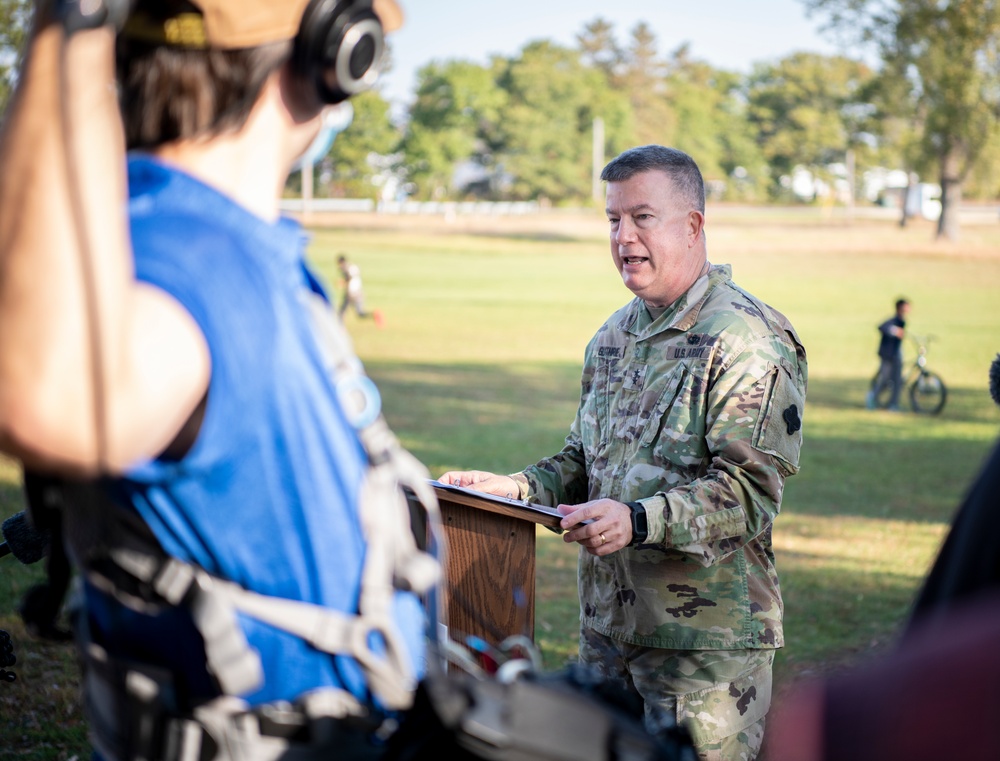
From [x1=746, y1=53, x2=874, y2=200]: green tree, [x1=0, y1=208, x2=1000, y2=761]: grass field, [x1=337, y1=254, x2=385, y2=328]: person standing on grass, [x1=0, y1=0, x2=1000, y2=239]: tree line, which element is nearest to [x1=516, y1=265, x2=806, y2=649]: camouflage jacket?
[x1=0, y1=208, x2=1000, y2=761]: grass field

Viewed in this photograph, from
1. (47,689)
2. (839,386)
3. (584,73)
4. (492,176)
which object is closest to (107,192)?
(47,689)

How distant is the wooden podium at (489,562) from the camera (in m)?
3.04

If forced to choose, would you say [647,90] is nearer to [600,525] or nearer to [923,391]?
[923,391]

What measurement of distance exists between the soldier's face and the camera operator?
2232 mm

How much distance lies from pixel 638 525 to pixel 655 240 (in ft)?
3.79

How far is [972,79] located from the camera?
168 ft

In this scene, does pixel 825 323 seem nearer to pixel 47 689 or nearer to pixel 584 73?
pixel 47 689

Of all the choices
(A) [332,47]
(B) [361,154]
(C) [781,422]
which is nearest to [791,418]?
(C) [781,422]

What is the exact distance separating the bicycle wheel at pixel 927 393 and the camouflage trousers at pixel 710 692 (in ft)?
55.6

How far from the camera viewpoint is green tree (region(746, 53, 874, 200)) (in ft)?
353

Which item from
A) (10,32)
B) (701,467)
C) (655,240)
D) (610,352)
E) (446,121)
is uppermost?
(446,121)

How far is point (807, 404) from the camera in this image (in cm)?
1916

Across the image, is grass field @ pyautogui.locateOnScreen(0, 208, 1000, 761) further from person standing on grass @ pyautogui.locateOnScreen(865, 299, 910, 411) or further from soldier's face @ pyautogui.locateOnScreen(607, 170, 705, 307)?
soldier's face @ pyautogui.locateOnScreen(607, 170, 705, 307)

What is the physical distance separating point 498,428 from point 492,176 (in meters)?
92.4
